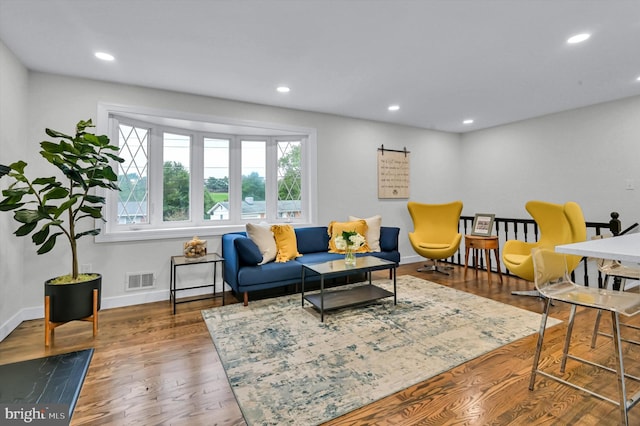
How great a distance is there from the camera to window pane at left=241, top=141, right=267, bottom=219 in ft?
14.6

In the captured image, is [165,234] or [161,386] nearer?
[161,386]

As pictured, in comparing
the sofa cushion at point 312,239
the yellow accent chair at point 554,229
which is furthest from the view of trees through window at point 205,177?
the yellow accent chair at point 554,229

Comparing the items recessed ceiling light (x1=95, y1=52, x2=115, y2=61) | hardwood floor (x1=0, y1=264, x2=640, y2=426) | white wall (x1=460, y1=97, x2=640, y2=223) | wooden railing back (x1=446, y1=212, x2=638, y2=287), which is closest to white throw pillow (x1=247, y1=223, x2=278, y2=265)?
hardwood floor (x1=0, y1=264, x2=640, y2=426)

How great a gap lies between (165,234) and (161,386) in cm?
210

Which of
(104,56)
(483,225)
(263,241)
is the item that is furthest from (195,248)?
(483,225)

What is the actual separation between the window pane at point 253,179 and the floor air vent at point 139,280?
56.1 inches

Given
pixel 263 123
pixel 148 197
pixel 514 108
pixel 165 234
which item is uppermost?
pixel 514 108

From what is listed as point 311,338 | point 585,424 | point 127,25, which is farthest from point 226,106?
point 585,424

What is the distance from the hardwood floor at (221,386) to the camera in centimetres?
160

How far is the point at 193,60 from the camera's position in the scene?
9.52 ft

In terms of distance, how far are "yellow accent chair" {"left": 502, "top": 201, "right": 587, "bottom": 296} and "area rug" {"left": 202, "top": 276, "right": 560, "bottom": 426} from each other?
558 mm

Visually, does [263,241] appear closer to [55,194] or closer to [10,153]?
[55,194]

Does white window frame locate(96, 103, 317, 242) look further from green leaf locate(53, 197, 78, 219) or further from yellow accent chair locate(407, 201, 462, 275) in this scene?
yellow accent chair locate(407, 201, 462, 275)

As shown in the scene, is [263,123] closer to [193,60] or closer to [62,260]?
[193,60]
